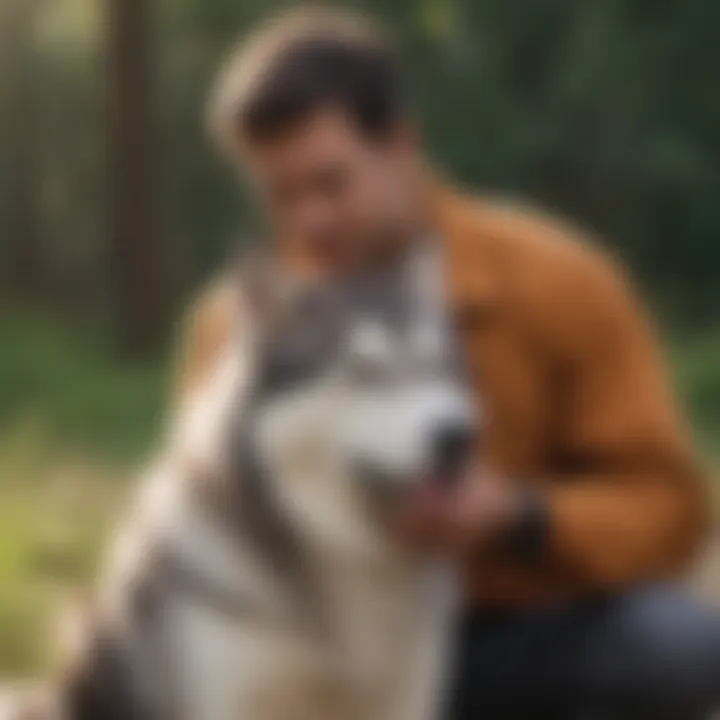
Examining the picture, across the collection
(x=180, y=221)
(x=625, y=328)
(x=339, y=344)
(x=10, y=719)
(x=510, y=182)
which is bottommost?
(x=10, y=719)

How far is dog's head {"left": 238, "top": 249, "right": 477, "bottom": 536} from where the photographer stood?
42.4 inches

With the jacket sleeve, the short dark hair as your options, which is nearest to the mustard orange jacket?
the jacket sleeve

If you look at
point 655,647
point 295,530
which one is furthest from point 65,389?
point 655,647

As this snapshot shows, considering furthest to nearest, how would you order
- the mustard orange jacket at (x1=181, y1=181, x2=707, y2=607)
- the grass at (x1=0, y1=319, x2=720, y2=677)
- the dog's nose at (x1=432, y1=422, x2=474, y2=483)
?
the grass at (x1=0, y1=319, x2=720, y2=677)
the mustard orange jacket at (x1=181, y1=181, x2=707, y2=607)
the dog's nose at (x1=432, y1=422, x2=474, y2=483)

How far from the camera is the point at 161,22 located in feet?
5.69

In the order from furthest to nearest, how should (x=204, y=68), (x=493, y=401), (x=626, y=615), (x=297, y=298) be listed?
(x=204, y=68) → (x=626, y=615) → (x=493, y=401) → (x=297, y=298)

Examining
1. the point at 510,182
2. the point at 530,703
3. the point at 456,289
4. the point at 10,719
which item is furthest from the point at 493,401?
the point at 510,182

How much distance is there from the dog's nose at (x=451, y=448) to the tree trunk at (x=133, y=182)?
74cm

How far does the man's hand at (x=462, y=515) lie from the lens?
1.10m

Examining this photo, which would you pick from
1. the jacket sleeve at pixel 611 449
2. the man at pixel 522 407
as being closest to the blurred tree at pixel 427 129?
the man at pixel 522 407

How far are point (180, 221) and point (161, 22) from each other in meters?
0.25

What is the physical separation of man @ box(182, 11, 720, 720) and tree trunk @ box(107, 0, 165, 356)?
0.45m

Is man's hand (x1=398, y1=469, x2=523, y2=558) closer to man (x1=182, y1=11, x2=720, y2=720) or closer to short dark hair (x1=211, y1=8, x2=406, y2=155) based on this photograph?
man (x1=182, y1=11, x2=720, y2=720)

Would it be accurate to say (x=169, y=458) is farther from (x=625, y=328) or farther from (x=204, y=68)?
(x=204, y=68)
